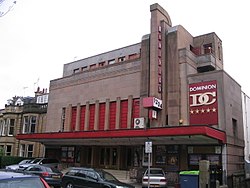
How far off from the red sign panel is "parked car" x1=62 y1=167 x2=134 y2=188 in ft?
36.5

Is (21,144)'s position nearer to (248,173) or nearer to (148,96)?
(148,96)

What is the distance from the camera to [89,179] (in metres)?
15.7

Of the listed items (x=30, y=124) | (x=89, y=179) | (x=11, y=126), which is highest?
(x=30, y=124)

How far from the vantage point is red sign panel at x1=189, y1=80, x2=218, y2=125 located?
944 inches

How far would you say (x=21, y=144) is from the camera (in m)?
39.8

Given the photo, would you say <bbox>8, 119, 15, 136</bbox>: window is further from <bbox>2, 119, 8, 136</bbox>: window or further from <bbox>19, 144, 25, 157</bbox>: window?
<bbox>19, 144, 25, 157</bbox>: window

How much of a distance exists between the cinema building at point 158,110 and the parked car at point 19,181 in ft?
48.1

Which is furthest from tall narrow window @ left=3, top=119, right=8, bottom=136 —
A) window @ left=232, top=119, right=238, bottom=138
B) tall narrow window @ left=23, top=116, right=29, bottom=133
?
window @ left=232, top=119, right=238, bottom=138

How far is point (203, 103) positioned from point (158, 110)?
13.8 ft

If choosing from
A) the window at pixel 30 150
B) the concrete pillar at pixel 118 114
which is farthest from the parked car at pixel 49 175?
the window at pixel 30 150

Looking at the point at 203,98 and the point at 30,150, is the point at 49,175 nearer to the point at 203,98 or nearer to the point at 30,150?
the point at 203,98

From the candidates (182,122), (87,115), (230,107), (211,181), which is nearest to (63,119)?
(87,115)

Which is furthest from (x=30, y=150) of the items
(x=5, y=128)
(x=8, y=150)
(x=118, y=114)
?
(x=118, y=114)

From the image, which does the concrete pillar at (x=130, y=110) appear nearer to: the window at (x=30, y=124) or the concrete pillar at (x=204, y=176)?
the concrete pillar at (x=204, y=176)
